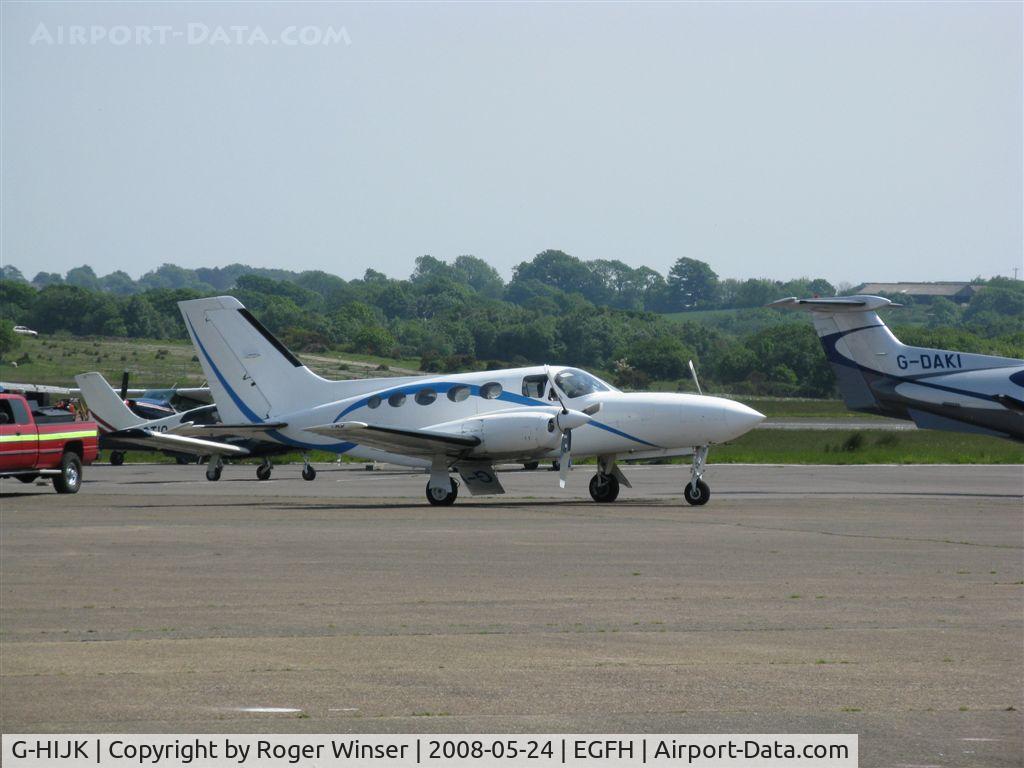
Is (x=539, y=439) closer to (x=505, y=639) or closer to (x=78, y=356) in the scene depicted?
(x=505, y=639)

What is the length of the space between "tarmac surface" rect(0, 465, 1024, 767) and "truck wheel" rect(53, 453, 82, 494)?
5.35 m

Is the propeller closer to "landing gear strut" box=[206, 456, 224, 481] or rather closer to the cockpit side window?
the cockpit side window

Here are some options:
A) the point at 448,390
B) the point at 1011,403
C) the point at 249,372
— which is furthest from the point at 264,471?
the point at 1011,403

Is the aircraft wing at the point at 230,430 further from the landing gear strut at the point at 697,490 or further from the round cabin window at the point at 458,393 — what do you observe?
the landing gear strut at the point at 697,490

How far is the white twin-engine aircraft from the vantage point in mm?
24078

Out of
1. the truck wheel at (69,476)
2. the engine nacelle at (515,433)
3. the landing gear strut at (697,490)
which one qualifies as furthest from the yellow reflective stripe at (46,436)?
the landing gear strut at (697,490)

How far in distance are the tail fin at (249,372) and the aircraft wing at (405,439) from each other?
1.94 metres

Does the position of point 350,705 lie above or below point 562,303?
below

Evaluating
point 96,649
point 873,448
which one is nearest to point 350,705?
point 96,649

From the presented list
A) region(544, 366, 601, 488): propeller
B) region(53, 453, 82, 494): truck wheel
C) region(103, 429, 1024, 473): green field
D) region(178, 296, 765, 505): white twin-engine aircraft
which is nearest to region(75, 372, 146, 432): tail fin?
region(103, 429, 1024, 473): green field

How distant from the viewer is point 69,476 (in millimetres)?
28375

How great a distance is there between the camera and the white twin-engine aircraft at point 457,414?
2408cm

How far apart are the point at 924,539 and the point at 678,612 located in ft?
24.5

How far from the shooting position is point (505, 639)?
10.5m
